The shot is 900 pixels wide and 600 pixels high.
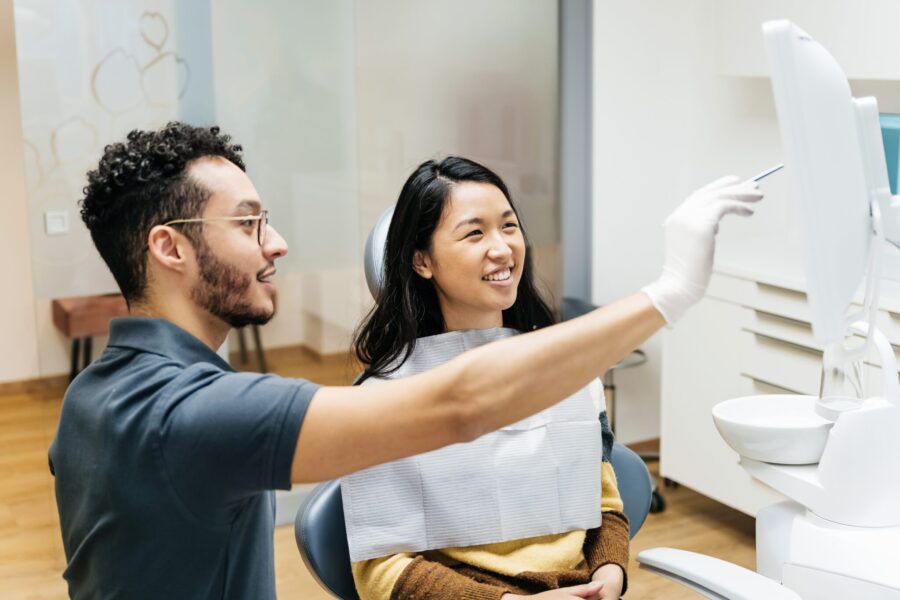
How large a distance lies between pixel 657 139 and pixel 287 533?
1.79 meters

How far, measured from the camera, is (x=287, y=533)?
3443 millimetres

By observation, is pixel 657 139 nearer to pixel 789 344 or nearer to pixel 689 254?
pixel 789 344

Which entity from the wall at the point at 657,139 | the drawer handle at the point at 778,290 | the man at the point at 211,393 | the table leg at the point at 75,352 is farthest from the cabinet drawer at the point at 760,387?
the table leg at the point at 75,352

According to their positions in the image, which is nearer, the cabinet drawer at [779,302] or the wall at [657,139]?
the cabinet drawer at [779,302]

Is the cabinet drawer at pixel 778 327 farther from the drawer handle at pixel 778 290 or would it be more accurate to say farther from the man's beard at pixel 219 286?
the man's beard at pixel 219 286

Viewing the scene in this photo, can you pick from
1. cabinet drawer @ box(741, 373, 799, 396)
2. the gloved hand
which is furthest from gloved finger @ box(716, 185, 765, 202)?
cabinet drawer @ box(741, 373, 799, 396)

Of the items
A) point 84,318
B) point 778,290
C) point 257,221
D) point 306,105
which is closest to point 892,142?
point 778,290

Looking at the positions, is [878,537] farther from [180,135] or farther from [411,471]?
[180,135]

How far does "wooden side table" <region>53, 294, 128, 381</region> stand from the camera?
11.9ft

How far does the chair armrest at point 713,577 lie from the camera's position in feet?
4.58

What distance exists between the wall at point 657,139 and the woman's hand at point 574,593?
1944mm

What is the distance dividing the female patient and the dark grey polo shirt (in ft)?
1.13

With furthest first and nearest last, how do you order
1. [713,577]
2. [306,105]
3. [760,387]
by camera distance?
[306,105] < [760,387] < [713,577]

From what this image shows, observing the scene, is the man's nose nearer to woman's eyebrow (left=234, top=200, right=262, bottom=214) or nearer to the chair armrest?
woman's eyebrow (left=234, top=200, right=262, bottom=214)
